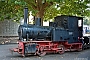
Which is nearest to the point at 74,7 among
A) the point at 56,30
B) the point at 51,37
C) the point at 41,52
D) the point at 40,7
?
the point at 40,7

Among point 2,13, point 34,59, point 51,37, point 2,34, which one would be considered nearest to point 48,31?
point 51,37

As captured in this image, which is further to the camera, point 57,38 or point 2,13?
point 2,13

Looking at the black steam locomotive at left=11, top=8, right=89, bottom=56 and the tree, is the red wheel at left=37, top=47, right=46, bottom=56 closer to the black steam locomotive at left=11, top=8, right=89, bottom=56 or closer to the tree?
the black steam locomotive at left=11, top=8, right=89, bottom=56

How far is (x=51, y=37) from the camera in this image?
12180 mm

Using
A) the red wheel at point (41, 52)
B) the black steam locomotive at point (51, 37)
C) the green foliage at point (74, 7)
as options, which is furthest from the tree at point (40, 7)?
the red wheel at point (41, 52)

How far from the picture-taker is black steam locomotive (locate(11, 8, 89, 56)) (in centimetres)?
1114

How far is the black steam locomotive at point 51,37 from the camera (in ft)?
36.6

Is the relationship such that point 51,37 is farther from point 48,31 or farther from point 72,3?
point 72,3

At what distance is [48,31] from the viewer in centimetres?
1225

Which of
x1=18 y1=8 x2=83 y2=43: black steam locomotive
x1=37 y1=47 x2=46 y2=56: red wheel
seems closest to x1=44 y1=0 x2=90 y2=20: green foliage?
x1=18 y1=8 x2=83 y2=43: black steam locomotive

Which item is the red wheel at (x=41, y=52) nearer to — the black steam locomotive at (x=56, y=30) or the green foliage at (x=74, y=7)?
the black steam locomotive at (x=56, y=30)

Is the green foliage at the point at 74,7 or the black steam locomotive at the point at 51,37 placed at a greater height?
the green foliage at the point at 74,7

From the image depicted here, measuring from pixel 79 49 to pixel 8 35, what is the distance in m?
12.7

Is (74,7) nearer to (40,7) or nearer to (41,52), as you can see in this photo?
(40,7)
